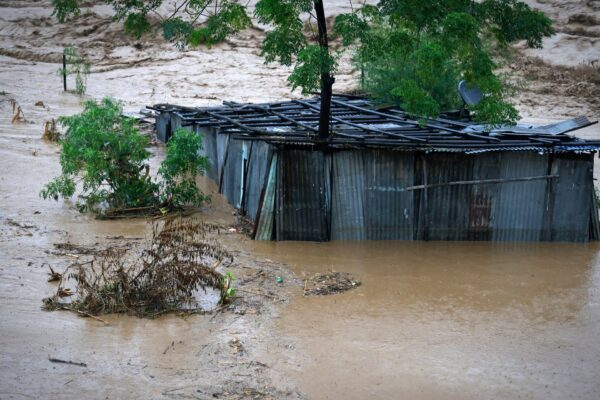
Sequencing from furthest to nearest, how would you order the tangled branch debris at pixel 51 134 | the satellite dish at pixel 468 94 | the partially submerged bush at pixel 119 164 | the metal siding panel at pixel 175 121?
1. the tangled branch debris at pixel 51 134
2. the metal siding panel at pixel 175 121
3. the satellite dish at pixel 468 94
4. the partially submerged bush at pixel 119 164

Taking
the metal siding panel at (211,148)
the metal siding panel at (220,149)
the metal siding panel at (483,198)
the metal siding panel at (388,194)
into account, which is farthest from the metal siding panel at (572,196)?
the metal siding panel at (211,148)

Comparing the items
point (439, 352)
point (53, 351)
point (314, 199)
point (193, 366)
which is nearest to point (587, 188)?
point (314, 199)

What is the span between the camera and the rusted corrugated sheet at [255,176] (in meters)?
11.1

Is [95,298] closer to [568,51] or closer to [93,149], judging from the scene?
[93,149]

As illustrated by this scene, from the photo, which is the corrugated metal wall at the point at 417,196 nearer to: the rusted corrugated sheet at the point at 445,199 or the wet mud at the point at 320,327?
the rusted corrugated sheet at the point at 445,199

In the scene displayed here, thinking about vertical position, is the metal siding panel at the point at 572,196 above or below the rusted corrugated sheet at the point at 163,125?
below

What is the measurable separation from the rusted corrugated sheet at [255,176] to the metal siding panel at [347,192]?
1.05 meters

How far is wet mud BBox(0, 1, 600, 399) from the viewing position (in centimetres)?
686

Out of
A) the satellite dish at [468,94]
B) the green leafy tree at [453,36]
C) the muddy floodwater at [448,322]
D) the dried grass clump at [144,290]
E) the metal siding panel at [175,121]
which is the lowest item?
the muddy floodwater at [448,322]

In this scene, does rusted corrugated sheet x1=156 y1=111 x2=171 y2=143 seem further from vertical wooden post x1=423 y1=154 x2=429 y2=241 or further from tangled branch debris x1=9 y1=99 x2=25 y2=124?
vertical wooden post x1=423 y1=154 x2=429 y2=241

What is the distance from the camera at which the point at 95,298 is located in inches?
322

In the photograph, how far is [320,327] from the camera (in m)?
8.14

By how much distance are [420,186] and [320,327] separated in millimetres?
3595

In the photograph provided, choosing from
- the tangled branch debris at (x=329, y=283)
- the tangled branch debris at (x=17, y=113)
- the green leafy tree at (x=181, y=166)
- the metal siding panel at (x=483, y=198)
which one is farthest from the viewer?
the tangled branch debris at (x=17, y=113)
